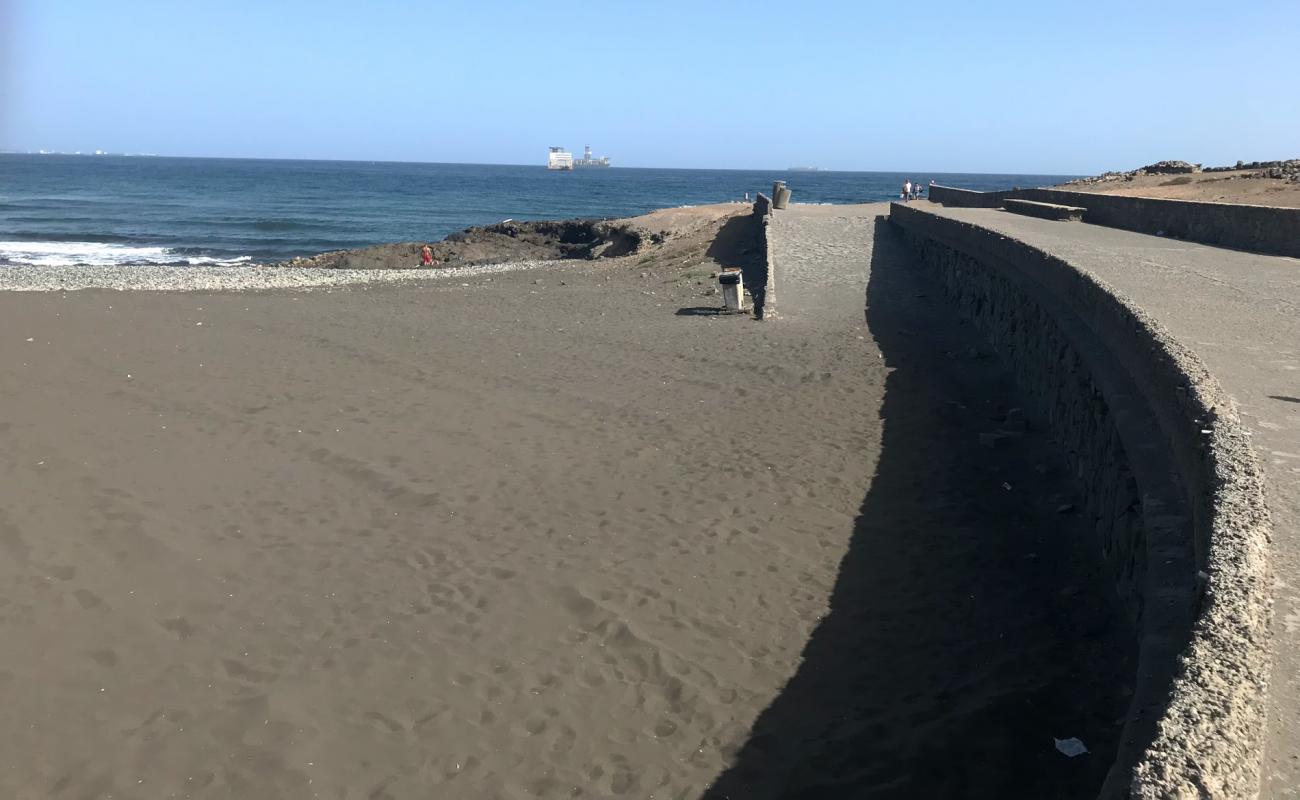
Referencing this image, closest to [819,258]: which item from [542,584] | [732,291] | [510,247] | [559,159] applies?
[732,291]

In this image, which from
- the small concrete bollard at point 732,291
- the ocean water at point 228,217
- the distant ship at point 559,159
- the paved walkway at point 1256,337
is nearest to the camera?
the paved walkway at point 1256,337

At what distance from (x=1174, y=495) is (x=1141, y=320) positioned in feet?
6.52

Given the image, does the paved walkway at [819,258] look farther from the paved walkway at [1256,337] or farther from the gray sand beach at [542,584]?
the gray sand beach at [542,584]

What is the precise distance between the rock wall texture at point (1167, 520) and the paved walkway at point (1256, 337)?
98mm

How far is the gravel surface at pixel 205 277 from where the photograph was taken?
63.7 ft

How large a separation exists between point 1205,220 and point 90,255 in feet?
98.9

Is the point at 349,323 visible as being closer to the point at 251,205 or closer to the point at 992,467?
the point at 992,467

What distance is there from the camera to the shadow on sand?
3.80m

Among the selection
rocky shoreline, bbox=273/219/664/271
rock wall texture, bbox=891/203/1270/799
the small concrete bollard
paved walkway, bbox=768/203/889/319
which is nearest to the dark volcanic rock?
rocky shoreline, bbox=273/219/664/271

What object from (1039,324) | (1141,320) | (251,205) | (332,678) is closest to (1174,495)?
(1141,320)

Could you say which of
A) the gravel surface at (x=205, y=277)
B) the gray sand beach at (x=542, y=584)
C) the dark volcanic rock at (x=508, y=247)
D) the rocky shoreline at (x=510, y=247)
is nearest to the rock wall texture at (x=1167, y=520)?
the gray sand beach at (x=542, y=584)

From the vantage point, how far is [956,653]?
4676 millimetres

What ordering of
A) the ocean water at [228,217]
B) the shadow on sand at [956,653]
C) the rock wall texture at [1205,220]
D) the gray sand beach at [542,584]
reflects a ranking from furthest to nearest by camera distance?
the ocean water at [228,217]
the rock wall texture at [1205,220]
the gray sand beach at [542,584]
the shadow on sand at [956,653]

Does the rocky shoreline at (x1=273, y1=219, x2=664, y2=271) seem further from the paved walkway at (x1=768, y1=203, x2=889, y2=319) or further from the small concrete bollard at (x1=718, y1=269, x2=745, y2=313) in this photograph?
the small concrete bollard at (x1=718, y1=269, x2=745, y2=313)
